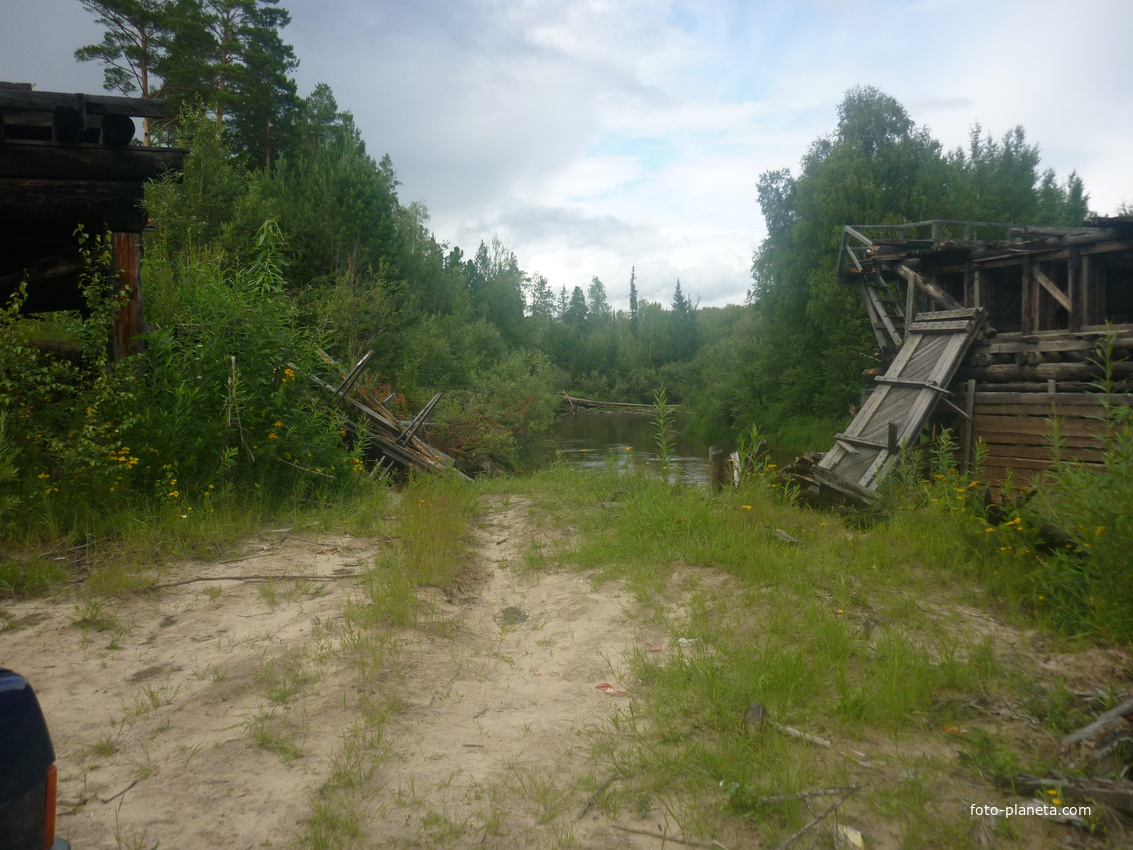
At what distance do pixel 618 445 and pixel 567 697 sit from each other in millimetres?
22415

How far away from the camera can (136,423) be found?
6.91 metres

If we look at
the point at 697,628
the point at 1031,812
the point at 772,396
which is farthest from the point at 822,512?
the point at 772,396

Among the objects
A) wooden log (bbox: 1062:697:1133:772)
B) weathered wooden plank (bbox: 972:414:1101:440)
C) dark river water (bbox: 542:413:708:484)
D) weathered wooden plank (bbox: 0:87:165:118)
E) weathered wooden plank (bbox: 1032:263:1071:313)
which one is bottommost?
dark river water (bbox: 542:413:708:484)

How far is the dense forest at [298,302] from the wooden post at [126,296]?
0.64ft

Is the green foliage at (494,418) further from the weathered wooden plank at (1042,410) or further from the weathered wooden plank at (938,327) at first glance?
the weathered wooden plank at (1042,410)

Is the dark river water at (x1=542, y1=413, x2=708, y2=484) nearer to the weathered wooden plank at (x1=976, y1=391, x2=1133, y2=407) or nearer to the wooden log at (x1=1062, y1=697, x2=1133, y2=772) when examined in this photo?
the weathered wooden plank at (x1=976, y1=391, x2=1133, y2=407)

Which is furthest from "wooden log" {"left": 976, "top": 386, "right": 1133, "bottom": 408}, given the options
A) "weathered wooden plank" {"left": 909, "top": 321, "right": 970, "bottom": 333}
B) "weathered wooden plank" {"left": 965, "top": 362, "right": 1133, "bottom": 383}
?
"weathered wooden plank" {"left": 909, "top": 321, "right": 970, "bottom": 333}

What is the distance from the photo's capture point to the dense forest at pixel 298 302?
22.6 feet

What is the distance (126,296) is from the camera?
7.23 metres

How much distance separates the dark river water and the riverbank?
5.48 metres

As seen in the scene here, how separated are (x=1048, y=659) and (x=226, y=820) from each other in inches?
177

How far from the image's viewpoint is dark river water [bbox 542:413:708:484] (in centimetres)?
1748

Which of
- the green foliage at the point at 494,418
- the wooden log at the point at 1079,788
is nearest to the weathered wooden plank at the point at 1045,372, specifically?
the wooden log at the point at 1079,788

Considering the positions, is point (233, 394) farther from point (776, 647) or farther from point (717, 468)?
point (776, 647)
